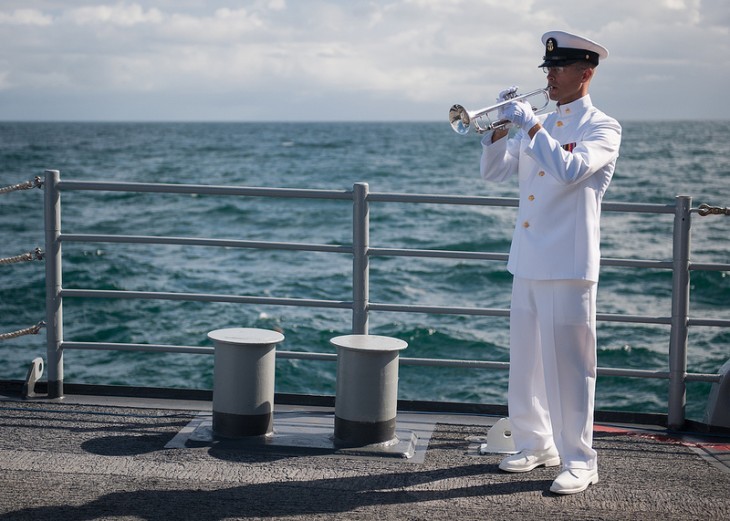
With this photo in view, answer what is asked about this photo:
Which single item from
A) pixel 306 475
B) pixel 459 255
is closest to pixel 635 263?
pixel 459 255

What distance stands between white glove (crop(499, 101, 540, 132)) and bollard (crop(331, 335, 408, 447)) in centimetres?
123

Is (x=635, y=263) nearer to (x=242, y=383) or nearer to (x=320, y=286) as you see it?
(x=242, y=383)

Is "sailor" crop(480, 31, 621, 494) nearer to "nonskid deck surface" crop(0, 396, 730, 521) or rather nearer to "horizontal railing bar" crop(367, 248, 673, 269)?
"nonskid deck surface" crop(0, 396, 730, 521)

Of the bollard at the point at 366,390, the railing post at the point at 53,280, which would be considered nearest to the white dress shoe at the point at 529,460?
the bollard at the point at 366,390

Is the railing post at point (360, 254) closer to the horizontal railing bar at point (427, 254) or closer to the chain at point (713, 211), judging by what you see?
the horizontal railing bar at point (427, 254)

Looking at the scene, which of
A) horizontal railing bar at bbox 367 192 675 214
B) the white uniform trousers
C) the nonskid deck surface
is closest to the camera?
the nonskid deck surface

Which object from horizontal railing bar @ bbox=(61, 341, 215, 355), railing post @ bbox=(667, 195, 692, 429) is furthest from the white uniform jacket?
horizontal railing bar @ bbox=(61, 341, 215, 355)

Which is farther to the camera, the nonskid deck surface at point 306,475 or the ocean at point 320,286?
the ocean at point 320,286

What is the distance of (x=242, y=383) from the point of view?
4773mm

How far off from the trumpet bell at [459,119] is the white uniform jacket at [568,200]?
274mm

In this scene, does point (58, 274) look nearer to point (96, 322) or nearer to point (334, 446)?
point (334, 446)

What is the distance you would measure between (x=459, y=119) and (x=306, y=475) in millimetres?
1729

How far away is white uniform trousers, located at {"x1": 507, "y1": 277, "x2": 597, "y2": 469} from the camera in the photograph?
13.9 ft

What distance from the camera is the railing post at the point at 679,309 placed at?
5.19 m
